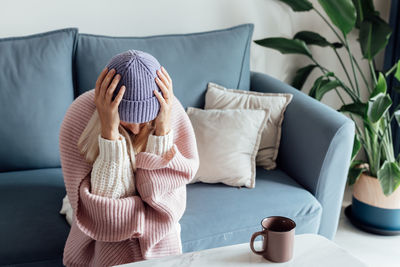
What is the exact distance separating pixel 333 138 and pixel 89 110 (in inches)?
34.3

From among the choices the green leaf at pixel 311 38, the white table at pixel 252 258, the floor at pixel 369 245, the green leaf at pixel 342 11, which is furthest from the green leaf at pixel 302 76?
the white table at pixel 252 258

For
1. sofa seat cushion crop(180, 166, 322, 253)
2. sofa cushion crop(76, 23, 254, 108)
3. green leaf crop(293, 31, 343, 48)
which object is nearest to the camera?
sofa seat cushion crop(180, 166, 322, 253)

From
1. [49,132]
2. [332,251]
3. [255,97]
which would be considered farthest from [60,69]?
[332,251]

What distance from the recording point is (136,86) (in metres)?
1.24

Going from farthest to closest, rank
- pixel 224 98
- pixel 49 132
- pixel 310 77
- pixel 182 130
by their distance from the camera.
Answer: pixel 310 77, pixel 224 98, pixel 49 132, pixel 182 130

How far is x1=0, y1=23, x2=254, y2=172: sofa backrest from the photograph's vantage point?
1.80 meters

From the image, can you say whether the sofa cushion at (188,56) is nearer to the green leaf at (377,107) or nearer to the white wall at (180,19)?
the white wall at (180,19)

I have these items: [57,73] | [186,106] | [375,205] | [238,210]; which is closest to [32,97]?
[57,73]

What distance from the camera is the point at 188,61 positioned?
200 centimetres

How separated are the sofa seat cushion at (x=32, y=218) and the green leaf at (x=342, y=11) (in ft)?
4.34

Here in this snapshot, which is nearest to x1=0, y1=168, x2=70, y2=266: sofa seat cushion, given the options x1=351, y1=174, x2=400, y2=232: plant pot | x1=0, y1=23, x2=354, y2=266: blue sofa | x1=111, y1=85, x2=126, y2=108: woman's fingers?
x1=0, y1=23, x2=354, y2=266: blue sofa

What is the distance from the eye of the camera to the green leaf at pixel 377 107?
5.92ft

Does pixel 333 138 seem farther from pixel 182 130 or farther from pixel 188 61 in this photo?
pixel 188 61

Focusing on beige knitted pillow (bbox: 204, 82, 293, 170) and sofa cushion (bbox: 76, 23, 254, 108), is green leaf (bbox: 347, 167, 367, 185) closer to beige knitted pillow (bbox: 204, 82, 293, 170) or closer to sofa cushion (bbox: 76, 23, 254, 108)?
beige knitted pillow (bbox: 204, 82, 293, 170)
